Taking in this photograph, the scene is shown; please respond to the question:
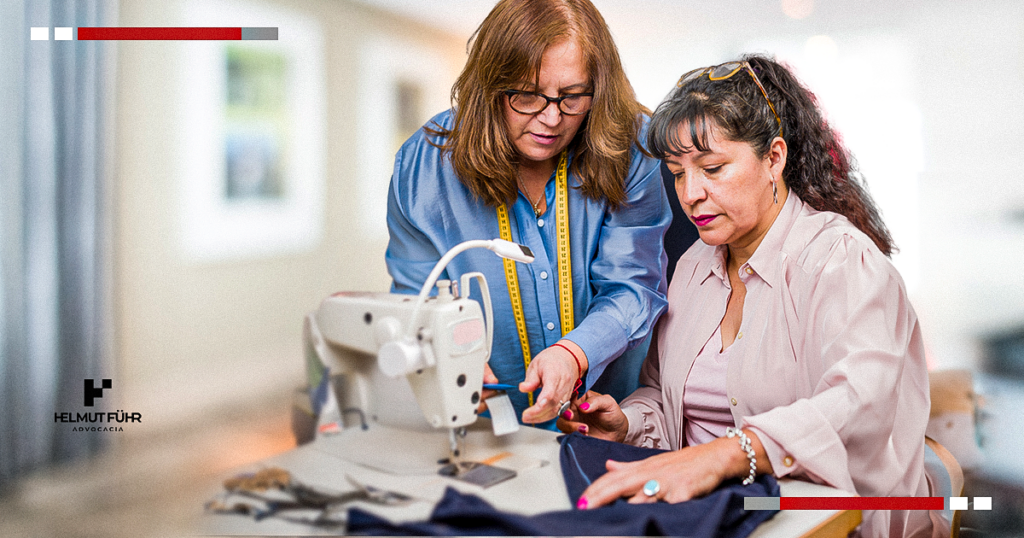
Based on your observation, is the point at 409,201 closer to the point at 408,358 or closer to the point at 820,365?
the point at 408,358

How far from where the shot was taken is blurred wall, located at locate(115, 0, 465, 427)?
48.7 inches

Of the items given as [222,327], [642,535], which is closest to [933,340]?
[642,535]

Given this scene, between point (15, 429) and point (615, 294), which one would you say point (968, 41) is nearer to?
point (615, 294)

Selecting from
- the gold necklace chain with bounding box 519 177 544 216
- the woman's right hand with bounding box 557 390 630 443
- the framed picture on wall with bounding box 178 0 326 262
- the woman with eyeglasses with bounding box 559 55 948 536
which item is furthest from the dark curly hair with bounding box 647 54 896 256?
the framed picture on wall with bounding box 178 0 326 262

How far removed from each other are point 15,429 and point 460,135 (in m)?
0.99

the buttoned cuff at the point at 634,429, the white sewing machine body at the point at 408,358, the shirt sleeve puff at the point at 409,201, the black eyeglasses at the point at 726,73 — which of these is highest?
the black eyeglasses at the point at 726,73

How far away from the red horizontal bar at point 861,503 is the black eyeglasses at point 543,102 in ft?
2.25

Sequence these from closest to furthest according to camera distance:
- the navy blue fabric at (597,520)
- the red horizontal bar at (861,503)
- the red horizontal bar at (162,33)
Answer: the navy blue fabric at (597,520) → the red horizontal bar at (861,503) → the red horizontal bar at (162,33)

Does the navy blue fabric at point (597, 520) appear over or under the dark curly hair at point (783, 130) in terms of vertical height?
under

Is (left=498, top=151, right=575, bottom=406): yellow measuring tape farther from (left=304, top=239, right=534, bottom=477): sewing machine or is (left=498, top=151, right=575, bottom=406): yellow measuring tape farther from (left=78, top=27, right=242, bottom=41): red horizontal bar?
(left=78, top=27, right=242, bottom=41): red horizontal bar

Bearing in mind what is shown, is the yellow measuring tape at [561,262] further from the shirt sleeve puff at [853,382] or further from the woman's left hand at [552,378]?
the shirt sleeve puff at [853,382]

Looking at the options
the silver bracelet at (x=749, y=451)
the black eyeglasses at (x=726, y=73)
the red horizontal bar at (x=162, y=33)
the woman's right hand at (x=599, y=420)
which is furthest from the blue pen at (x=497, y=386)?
the red horizontal bar at (x=162, y=33)

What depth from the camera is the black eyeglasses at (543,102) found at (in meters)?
1.19

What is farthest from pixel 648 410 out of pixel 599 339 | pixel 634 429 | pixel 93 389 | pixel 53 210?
pixel 53 210
